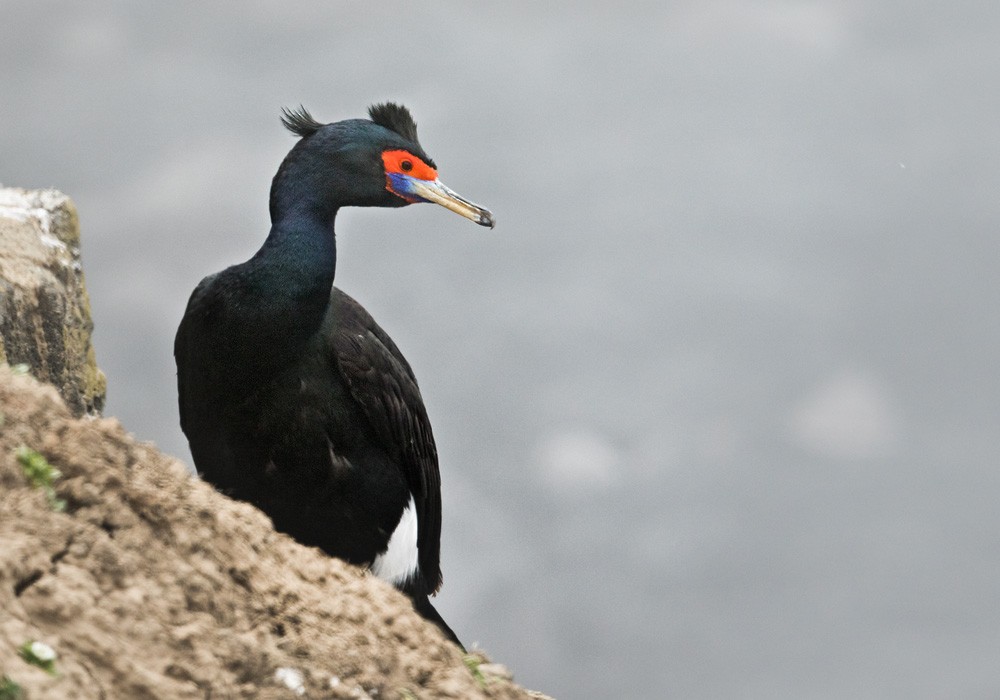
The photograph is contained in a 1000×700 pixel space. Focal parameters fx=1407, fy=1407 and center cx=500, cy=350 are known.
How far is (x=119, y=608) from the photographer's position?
171 inches

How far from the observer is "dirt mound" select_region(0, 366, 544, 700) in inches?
163

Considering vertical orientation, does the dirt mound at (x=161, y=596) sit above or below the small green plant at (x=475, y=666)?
below

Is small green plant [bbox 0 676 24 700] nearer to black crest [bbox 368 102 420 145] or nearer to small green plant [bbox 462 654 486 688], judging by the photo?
small green plant [bbox 462 654 486 688]

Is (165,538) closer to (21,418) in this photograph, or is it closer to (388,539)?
(21,418)

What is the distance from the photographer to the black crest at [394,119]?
7906mm

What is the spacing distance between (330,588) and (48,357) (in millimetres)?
3659

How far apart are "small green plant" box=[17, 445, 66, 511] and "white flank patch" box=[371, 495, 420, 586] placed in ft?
10.8

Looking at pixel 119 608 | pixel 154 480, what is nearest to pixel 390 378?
pixel 154 480

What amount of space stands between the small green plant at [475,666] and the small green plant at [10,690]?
2.06 meters

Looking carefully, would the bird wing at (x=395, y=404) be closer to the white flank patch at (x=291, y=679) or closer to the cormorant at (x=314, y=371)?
the cormorant at (x=314, y=371)

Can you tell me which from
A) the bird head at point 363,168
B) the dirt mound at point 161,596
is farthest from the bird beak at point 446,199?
the dirt mound at point 161,596

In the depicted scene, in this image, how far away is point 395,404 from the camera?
7812 mm

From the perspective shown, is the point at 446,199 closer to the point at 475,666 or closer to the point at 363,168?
the point at 363,168

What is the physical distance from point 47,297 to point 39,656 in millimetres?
4639
